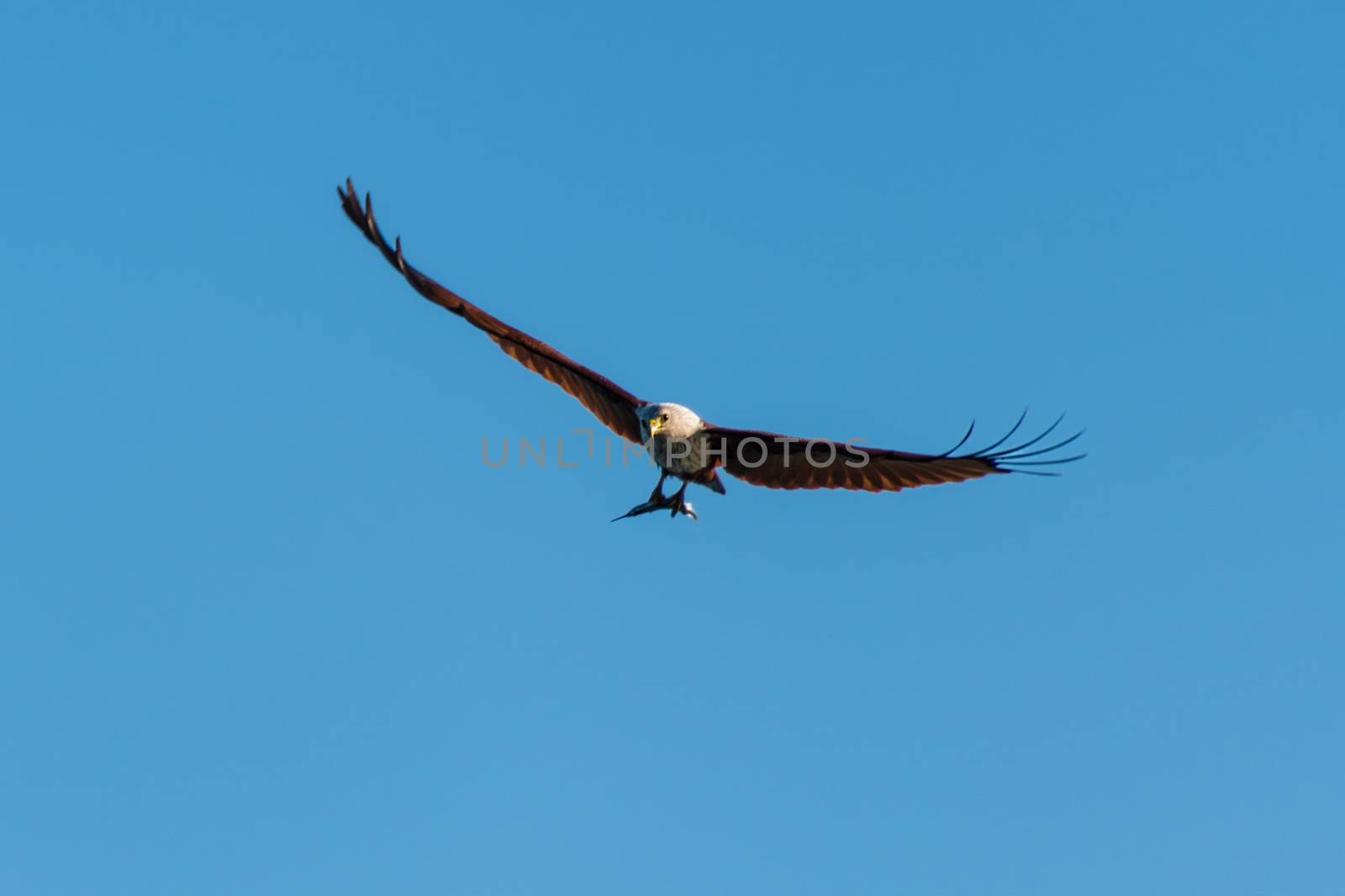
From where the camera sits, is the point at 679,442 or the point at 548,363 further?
the point at 548,363

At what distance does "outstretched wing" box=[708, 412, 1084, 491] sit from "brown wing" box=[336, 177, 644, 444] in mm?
1479

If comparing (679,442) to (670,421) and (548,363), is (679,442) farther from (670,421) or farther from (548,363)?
(548,363)

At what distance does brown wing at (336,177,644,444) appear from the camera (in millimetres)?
15586

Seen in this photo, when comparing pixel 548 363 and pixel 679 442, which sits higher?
pixel 548 363

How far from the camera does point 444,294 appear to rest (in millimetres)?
15664

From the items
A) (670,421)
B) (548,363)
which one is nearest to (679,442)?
(670,421)

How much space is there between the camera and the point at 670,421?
15.0 m

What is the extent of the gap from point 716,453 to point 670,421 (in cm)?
81

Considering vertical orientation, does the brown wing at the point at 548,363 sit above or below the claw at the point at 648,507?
above

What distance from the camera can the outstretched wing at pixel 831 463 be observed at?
1470cm

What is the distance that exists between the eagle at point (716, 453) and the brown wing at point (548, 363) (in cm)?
1

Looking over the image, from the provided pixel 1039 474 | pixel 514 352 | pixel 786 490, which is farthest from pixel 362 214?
pixel 1039 474

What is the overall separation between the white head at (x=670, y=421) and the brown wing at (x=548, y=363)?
0.99 m

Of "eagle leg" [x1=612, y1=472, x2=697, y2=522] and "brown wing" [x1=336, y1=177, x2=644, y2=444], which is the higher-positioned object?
"brown wing" [x1=336, y1=177, x2=644, y2=444]
